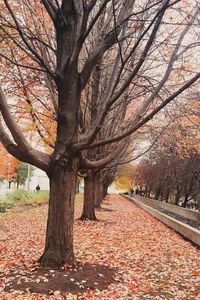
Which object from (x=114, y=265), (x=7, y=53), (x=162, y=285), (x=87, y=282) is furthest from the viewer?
(x=7, y=53)

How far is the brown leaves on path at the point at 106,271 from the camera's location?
5.79 metres

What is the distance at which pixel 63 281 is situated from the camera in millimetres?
6062

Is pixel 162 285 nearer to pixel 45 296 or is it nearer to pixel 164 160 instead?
pixel 45 296

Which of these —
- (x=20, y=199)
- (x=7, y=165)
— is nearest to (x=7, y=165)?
(x=7, y=165)

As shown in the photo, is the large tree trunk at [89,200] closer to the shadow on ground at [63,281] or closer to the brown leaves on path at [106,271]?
the brown leaves on path at [106,271]

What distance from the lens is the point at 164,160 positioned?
34.7 meters

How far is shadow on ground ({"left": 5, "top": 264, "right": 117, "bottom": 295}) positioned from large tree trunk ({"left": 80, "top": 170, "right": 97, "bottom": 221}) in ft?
27.6

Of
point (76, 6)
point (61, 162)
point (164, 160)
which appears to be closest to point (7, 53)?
point (76, 6)

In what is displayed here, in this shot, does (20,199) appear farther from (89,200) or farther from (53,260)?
(53,260)

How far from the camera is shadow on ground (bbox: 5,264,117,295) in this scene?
18.9 feet

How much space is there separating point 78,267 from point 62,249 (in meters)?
0.42

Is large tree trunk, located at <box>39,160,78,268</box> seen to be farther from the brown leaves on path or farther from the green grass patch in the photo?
the green grass patch

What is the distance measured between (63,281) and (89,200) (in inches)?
377

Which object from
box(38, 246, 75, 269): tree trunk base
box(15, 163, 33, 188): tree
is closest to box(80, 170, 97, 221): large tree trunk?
box(38, 246, 75, 269): tree trunk base
